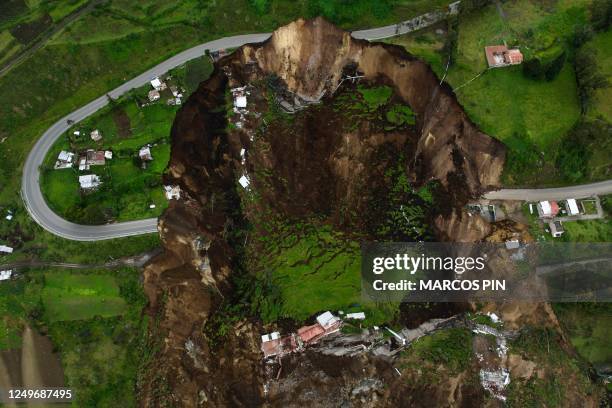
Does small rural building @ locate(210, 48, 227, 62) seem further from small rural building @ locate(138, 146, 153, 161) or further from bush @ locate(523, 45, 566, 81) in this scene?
bush @ locate(523, 45, 566, 81)

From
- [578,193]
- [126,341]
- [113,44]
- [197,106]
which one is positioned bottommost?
[126,341]

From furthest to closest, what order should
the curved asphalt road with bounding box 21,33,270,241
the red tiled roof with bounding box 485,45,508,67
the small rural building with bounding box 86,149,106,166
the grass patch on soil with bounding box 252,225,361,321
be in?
1. the small rural building with bounding box 86,149,106,166
2. the curved asphalt road with bounding box 21,33,270,241
3. the red tiled roof with bounding box 485,45,508,67
4. the grass patch on soil with bounding box 252,225,361,321

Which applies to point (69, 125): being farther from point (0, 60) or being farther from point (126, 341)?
point (126, 341)

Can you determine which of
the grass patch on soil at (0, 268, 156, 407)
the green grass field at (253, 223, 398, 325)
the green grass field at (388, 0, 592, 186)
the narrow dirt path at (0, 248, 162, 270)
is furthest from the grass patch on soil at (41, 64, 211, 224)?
the green grass field at (388, 0, 592, 186)

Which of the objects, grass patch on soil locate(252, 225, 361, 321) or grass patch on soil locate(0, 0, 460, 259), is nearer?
grass patch on soil locate(252, 225, 361, 321)

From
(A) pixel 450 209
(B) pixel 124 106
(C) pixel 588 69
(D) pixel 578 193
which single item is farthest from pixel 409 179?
(B) pixel 124 106

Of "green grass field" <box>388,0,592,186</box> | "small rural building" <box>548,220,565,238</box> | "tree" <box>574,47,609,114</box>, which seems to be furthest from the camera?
"tree" <box>574,47,609,114</box>

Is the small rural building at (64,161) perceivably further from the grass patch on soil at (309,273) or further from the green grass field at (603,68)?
the green grass field at (603,68)

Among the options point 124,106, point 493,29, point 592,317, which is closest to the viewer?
point 592,317
